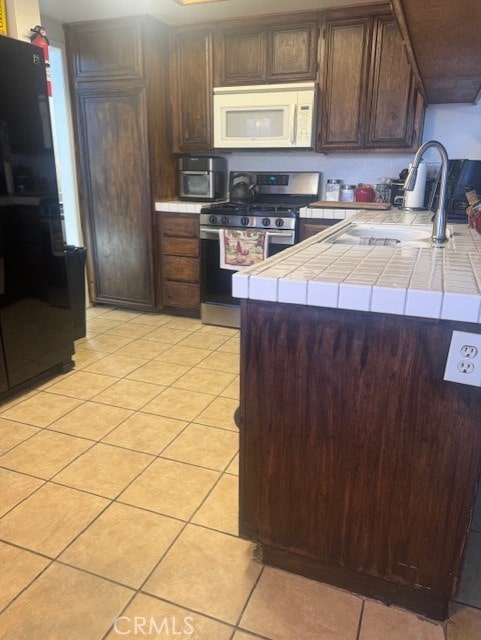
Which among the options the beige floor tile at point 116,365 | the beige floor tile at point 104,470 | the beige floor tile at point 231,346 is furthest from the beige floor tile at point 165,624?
the beige floor tile at point 231,346

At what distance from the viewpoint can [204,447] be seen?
2.07 meters

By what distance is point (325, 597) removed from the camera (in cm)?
135

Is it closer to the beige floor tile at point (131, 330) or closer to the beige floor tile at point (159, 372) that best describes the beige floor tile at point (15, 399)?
the beige floor tile at point (159, 372)

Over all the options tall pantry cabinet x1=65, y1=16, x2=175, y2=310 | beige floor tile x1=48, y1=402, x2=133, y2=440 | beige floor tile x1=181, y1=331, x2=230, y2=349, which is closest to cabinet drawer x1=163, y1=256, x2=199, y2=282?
tall pantry cabinet x1=65, y1=16, x2=175, y2=310

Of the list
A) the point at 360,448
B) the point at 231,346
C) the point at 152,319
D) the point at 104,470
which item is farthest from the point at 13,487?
the point at 152,319

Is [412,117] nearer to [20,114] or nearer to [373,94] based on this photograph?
[373,94]

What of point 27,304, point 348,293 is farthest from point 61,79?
point 348,293

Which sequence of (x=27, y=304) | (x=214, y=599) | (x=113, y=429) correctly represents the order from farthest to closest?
(x=27, y=304) → (x=113, y=429) → (x=214, y=599)

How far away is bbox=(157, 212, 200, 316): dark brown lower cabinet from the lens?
3748mm

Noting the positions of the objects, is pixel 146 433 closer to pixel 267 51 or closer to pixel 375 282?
pixel 375 282

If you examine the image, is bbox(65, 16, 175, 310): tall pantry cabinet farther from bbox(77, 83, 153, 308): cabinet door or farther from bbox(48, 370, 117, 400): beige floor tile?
bbox(48, 370, 117, 400): beige floor tile

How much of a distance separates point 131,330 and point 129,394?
114 centimetres

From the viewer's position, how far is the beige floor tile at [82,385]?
2576 mm

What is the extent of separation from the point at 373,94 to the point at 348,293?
273 centimetres
